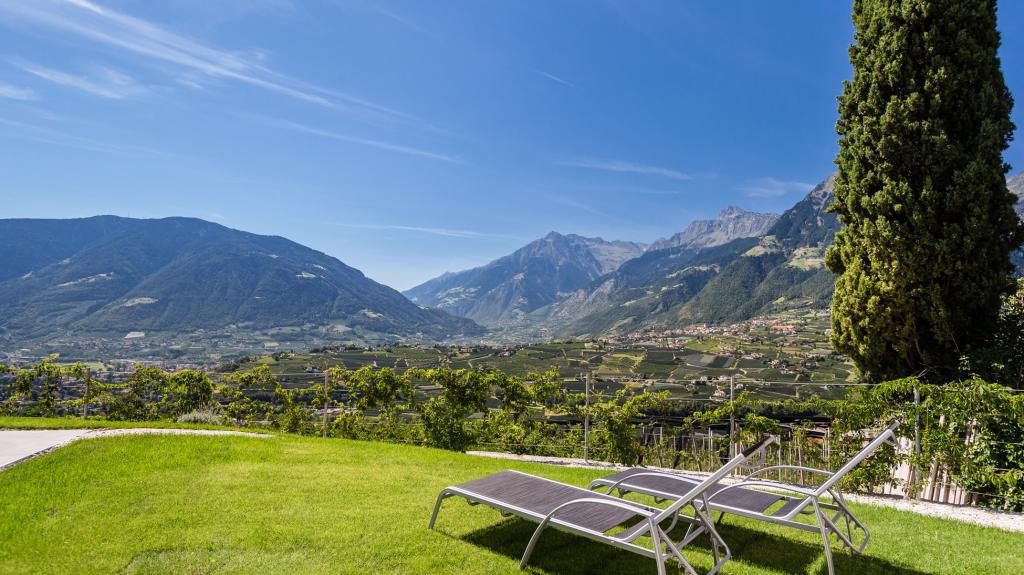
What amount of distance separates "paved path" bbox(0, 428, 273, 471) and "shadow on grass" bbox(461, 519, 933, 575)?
20.2ft

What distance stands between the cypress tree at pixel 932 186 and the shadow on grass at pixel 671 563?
5103mm

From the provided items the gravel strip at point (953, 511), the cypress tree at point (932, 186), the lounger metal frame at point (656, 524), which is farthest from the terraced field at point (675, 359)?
the lounger metal frame at point (656, 524)

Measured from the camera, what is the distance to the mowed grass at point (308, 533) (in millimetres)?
3836

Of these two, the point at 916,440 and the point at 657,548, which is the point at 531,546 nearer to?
the point at 657,548

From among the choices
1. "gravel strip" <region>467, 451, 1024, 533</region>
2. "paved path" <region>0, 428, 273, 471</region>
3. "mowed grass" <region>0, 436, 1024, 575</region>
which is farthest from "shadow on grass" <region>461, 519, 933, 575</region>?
"paved path" <region>0, 428, 273, 471</region>

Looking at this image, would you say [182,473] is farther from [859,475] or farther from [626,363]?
[626,363]

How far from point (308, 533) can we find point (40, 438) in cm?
687

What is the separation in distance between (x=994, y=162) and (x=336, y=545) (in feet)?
32.8

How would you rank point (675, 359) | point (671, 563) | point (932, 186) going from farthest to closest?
1. point (675, 359)
2. point (932, 186)
3. point (671, 563)

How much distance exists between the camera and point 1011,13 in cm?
895

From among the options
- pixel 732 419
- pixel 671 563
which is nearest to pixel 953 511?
pixel 732 419

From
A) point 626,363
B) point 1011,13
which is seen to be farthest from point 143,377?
point 626,363

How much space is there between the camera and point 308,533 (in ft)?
14.3

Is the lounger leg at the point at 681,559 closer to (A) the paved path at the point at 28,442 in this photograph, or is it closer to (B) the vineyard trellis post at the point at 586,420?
(B) the vineyard trellis post at the point at 586,420
